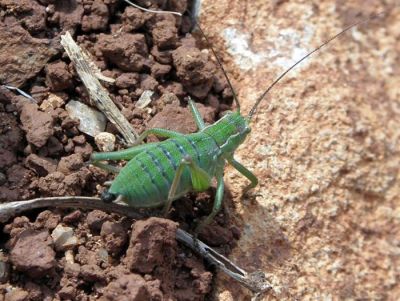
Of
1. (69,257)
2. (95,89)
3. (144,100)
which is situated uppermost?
(95,89)

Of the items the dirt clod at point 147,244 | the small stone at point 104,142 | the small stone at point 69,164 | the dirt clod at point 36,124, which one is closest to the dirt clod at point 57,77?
the dirt clod at point 36,124

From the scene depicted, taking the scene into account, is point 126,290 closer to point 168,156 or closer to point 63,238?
point 63,238

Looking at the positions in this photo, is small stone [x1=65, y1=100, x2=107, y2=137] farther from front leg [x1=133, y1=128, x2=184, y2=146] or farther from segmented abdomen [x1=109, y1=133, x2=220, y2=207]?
segmented abdomen [x1=109, y1=133, x2=220, y2=207]

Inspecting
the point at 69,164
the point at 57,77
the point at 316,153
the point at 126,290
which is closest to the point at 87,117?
the point at 57,77

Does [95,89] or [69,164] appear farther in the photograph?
[95,89]

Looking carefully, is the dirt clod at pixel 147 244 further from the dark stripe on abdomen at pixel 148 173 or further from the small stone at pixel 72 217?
the small stone at pixel 72 217

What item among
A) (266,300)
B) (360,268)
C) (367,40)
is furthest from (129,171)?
(367,40)

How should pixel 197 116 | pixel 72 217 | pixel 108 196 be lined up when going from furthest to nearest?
pixel 197 116
pixel 72 217
pixel 108 196

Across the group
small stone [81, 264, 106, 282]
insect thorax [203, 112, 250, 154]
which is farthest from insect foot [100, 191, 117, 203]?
insect thorax [203, 112, 250, 154]
